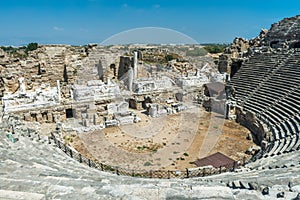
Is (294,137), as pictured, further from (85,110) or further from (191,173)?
(85,110)

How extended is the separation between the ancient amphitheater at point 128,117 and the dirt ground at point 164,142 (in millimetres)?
715

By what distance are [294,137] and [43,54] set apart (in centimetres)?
2412

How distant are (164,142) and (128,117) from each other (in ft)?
12.4

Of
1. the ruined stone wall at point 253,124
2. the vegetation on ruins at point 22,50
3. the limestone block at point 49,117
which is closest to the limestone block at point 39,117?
the limestone block at point 49,117

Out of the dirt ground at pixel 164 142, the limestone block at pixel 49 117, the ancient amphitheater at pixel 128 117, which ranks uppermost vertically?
the ancient amphitheater at pixel 128 117

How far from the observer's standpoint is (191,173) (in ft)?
30.0

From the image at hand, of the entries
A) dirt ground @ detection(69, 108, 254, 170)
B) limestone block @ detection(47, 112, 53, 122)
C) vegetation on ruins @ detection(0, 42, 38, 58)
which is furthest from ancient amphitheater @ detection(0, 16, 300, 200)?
vegetation on ruins @ detection(0, 42, 38, 58)

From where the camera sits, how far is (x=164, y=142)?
43.2 ft

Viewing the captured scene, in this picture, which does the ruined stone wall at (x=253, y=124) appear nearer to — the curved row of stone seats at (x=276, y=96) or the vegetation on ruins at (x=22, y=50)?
the curved row of stone seats at (x=276, y=96)

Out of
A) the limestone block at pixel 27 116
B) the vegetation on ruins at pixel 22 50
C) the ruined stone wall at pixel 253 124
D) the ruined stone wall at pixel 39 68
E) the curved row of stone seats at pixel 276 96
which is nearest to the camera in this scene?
the curved row of stone seats at pixel 276 96

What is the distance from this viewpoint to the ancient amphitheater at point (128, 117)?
394cm

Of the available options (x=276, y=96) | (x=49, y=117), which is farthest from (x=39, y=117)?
(x=276, y=96)

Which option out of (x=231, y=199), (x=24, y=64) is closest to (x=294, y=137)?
(x=231, y=199)

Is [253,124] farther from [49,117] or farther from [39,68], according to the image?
[39,68]
